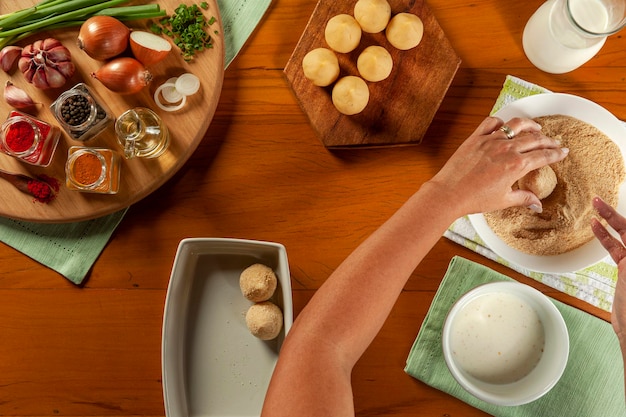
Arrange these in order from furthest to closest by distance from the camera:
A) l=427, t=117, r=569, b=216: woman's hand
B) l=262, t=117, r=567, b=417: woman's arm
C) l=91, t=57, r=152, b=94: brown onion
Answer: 1. l=91, t=57, r=152, b=94: brown onion
2. l=427, t=117, r=569, b=216: woman's hand
3. l=262, t=117, r=567, b=417: woman's arm

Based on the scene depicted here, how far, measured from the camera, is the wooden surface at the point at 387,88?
87cm

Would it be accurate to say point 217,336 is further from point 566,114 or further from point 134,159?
point 566,114

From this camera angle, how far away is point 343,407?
0.58m

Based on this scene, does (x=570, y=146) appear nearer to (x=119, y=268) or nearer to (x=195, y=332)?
(x=195, y=332)

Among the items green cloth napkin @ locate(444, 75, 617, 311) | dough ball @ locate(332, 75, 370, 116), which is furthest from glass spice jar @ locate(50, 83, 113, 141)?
green cloth napkin @ locate(444, 75, 617, 311)

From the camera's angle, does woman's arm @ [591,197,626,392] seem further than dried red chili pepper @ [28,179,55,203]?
No

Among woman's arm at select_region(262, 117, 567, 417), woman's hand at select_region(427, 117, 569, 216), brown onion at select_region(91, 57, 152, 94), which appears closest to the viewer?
woman's arm at select_region(262, 117, 567, 417)

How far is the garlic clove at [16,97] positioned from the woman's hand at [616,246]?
3.18ft

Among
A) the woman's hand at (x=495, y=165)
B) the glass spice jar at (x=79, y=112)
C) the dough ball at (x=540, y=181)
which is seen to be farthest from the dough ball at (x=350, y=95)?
the glass spice jar at (x=79, y=112)

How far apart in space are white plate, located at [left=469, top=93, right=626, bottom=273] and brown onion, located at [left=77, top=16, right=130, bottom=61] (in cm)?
66

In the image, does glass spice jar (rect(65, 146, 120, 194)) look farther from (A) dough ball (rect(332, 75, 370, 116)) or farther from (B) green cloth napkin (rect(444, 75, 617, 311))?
(B) green cloth napkin (rect(444, 75, 617, 311))

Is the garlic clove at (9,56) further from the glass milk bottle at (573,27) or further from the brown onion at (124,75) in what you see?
the glass milk bottle at (573,27)

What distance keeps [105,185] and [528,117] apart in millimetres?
732

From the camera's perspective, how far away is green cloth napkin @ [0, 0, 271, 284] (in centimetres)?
90
